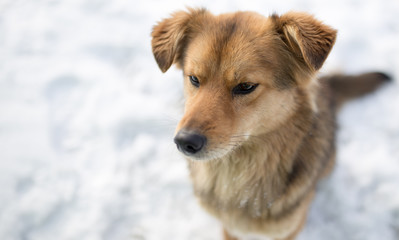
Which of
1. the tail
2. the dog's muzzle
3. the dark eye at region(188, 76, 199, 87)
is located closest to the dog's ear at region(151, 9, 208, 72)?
the dark eye at region(188, 76, 199, 87)

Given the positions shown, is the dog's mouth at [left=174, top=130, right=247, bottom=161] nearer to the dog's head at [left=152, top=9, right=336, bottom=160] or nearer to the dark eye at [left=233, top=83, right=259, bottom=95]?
the dog's head at [left=152, top=9, right=336, bottom=160]

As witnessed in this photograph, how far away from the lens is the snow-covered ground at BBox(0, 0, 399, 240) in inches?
117

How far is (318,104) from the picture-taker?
240 centimetres

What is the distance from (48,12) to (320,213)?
4644 millimetres

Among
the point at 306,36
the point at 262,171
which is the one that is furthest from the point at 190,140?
the point at 306,36

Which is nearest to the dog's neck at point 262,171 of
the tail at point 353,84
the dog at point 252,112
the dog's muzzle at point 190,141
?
the dog at point 252,112

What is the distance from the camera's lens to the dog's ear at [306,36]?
5.85 feet

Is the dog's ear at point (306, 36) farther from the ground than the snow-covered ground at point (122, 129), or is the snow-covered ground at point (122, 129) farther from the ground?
the dog's ear at point (306, 36)

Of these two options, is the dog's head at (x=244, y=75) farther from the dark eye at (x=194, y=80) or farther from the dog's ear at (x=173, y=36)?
the dog's ear at (x=173, y=36)

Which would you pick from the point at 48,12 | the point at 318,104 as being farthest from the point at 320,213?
the point at 48,12

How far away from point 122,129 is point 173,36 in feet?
5.54

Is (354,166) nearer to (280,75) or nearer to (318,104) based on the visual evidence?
(318,104)

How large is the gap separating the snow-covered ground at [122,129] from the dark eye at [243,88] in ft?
4.24

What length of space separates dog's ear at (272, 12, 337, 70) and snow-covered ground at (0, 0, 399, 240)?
5.05 feet
